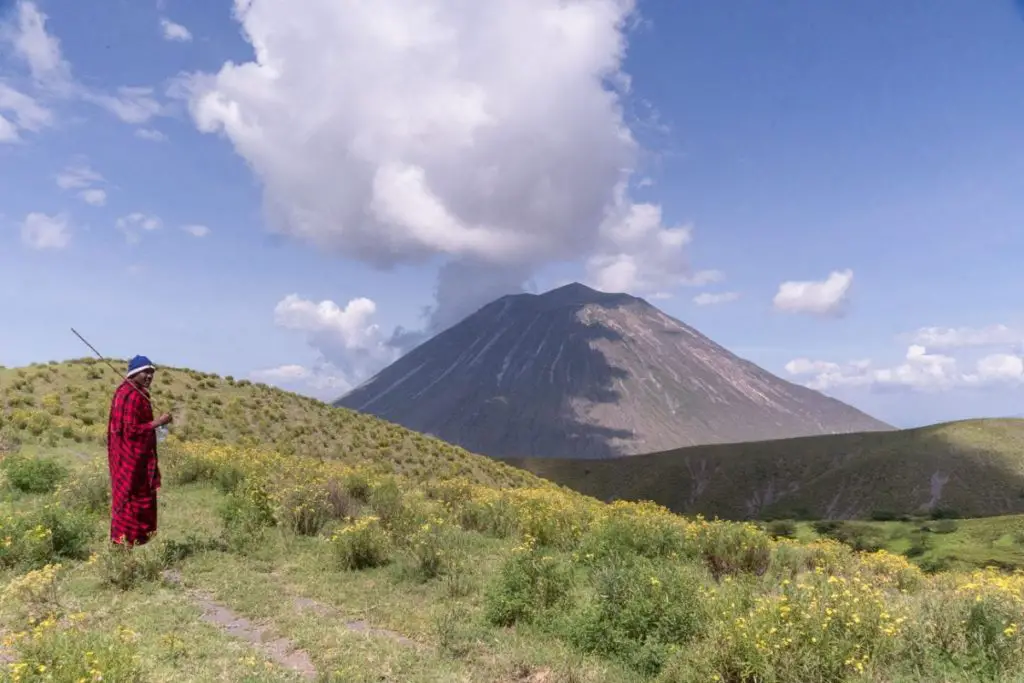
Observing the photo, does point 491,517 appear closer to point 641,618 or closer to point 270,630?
point 270,630

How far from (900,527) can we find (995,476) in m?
45.3

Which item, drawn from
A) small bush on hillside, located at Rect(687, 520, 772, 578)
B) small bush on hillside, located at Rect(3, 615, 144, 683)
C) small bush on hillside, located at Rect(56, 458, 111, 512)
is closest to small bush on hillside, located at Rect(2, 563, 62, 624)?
small bush on hillside, located at Rect(3, 615, 144, 683)

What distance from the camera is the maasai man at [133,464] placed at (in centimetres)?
846

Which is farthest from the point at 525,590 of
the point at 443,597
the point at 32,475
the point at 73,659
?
the point at 32,475

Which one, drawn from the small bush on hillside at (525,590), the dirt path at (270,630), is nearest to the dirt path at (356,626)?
the dirt path at (270,630)

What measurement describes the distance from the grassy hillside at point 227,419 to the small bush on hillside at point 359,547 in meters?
13.4

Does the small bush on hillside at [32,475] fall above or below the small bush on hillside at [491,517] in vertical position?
above

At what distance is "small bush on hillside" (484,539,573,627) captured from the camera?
6754mm

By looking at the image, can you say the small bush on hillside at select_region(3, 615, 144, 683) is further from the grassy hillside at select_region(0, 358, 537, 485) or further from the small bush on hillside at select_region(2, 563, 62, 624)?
the grassy hillside at select_region(0, 358, 537, 485)

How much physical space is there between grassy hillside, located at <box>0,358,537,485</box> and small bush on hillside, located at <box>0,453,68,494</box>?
5.46 meters

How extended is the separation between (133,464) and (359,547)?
11.0 feet

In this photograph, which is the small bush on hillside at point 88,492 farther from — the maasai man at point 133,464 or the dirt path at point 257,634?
the dirt path at point 257,634

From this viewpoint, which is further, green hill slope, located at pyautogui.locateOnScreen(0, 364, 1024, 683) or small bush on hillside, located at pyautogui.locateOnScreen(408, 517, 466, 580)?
small bush on hillside, located at pyautogui.locateOnScreen(408, 517, 466, 580)

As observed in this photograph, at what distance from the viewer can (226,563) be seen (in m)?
8.66
